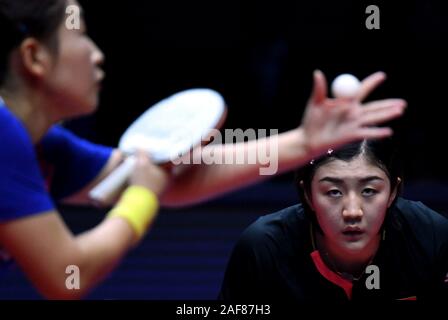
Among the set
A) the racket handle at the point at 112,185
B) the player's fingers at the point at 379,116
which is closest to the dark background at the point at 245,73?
the racket handle at the point at 112,185

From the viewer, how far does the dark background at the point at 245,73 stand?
12.3 ft

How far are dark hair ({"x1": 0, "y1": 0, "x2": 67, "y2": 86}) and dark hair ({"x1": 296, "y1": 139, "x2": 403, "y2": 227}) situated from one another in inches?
32.6

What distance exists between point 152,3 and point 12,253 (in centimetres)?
296

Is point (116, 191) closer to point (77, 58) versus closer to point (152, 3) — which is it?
point (77, 58)

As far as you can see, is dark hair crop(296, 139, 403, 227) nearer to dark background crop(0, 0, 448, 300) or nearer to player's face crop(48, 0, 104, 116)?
player's face crop(48, 0, 104, 116)

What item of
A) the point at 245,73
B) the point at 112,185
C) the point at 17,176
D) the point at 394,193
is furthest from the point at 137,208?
the point at 245,73

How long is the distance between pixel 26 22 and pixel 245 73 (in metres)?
2.61

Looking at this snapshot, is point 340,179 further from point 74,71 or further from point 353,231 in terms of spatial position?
point 74,71

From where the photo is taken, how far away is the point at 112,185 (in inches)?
57.6

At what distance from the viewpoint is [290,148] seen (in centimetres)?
153
